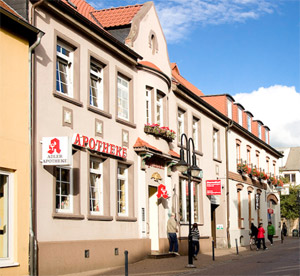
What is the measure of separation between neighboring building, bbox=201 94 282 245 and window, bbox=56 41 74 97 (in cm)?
1935

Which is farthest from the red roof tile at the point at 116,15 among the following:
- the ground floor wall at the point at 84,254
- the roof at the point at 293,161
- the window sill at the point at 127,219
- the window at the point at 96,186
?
the roof at the point at 293,161

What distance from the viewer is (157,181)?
24641mm

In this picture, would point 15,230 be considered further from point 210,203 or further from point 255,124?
point 255,124

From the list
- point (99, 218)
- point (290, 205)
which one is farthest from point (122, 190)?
point (290, 205)

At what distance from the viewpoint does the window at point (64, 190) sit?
691 inches

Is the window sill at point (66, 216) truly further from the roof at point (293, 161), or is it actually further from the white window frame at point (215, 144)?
the roof at point (293, 161)

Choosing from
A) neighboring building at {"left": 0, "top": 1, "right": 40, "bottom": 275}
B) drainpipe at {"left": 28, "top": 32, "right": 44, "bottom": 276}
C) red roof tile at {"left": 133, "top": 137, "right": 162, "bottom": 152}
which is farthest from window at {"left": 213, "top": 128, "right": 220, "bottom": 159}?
neighboring building at {"left": 0, "top": 1, "right": 40, "bottom": 275}

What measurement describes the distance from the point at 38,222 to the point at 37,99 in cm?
Answer: 337

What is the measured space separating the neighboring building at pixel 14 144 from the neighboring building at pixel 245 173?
2166 centimetres

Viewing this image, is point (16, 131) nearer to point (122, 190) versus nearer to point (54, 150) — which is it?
point (54, 150)

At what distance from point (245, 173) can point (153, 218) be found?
1748 cm

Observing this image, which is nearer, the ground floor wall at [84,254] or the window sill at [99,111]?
the ground floor wall at [84,254]

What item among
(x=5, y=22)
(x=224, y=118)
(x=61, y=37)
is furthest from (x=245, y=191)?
(x=5, y=22)

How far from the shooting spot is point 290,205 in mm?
72062
